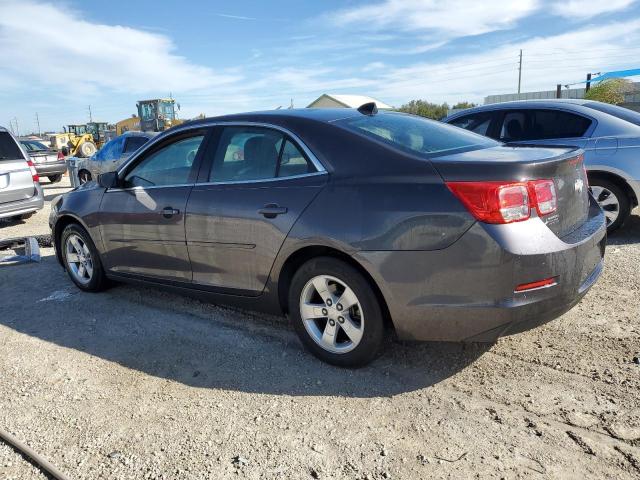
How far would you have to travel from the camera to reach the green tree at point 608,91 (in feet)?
96.0

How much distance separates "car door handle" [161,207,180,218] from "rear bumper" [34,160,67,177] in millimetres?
14498

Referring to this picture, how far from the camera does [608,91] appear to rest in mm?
29297

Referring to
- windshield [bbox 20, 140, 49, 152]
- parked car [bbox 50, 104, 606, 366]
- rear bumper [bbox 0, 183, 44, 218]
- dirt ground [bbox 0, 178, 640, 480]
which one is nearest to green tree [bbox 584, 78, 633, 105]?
windshield [bbox 20, 140, 49, 152]

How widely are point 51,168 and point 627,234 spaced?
53.8ft

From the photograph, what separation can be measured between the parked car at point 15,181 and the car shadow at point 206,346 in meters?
3.96

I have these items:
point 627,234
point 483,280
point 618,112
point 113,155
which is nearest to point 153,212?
point 483,280

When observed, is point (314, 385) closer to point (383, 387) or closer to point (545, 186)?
point (383, 387)

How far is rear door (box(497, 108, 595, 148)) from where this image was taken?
237 inches

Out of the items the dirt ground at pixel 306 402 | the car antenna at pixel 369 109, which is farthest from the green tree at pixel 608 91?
the car antenna at pixel 369 109

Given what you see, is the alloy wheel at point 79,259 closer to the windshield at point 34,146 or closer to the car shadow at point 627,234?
the car shadow at point 627,234

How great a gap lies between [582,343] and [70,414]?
324 cm

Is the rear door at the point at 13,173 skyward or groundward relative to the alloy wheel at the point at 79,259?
skyward

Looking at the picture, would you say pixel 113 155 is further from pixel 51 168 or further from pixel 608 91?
pixel 608 91

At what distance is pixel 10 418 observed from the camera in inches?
A: 117
